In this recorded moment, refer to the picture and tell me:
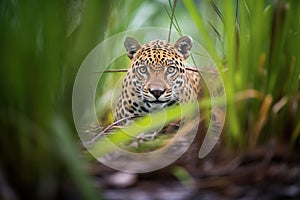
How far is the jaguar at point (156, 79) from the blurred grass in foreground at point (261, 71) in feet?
0.15

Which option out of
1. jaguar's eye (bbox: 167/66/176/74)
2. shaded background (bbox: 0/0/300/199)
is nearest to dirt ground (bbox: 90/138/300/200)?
shaded background (bbox: 0/0/300/199)

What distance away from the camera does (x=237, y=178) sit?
39 cm

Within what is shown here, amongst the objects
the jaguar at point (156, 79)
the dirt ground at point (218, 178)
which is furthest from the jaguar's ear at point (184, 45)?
the dirt ground at point (218, 178)

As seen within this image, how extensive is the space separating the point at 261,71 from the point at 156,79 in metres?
0.12

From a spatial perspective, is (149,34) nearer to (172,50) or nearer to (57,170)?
(172,50)

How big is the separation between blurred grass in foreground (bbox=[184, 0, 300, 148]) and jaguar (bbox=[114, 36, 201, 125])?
0.15ft

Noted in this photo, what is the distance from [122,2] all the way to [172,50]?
5.1 inches

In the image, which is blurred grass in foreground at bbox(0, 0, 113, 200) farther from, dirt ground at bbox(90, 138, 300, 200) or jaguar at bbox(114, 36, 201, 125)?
jaguar at bbox(114, 36, 201, 125)

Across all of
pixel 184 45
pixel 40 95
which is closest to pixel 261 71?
pixel 184 45

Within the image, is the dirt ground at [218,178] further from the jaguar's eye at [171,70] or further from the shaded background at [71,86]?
the jaguar's eye at [171,70]

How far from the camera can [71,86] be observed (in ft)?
1.20

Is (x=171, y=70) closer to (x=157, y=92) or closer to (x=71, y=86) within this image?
(x=157, y=92)

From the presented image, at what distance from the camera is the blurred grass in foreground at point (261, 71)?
0.45 meters

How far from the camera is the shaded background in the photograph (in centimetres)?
33
